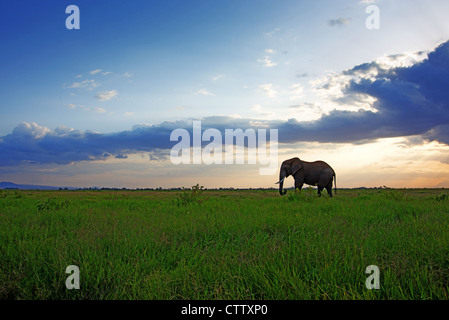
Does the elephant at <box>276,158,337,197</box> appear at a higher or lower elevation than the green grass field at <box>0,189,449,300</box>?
higher

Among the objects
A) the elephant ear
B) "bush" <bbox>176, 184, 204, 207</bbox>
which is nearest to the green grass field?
"bush" <bbox>176, 184, 204, 207</bbox>

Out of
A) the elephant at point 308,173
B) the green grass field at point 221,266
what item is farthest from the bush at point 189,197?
the elephant at point 308,173

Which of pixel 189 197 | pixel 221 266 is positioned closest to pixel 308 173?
pixel 189 197

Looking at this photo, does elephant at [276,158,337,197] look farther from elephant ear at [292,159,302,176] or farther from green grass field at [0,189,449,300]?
green grass field at [0,189,449,300]

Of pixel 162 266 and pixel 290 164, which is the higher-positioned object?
pixel 290 164

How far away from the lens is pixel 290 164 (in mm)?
20172

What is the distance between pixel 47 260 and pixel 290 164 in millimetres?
17312

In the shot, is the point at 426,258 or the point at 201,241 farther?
the point at 201,241

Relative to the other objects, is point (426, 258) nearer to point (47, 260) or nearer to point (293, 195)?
point (47, 260)

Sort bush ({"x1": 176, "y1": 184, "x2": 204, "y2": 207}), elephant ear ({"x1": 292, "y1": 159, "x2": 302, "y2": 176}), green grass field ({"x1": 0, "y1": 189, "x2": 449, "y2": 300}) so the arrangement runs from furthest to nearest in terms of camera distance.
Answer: elephant ear ({"x1": 292, "y1": 159, "x2": 302, "y2": 176}) < bush ({"x1": 176, "y1": 184, "x2": 204, "y2": 207}) < green grass field ({"x1": 0, "y1": 189, "x2": 449, "y2": 300})

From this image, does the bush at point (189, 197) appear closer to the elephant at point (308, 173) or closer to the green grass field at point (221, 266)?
the green grass field at point (221, 266)

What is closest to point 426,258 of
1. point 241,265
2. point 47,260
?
point 241,265

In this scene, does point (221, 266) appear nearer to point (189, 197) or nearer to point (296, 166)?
point (189, 197)
